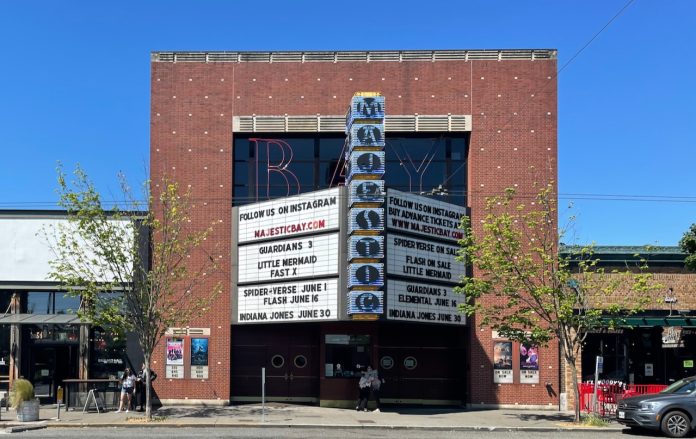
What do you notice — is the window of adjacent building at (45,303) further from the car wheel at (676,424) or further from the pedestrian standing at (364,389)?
the car wheel at (676,424)

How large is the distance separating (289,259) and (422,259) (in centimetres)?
485

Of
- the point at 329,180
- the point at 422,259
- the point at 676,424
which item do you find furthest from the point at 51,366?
the point at 676,424

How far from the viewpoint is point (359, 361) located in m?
28.9

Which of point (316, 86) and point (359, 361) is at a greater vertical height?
point (316, 86)

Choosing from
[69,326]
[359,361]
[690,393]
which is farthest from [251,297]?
[690,393]

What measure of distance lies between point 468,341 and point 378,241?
6686 mm

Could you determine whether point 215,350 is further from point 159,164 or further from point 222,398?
point 159,164

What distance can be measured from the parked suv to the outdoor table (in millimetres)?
17767

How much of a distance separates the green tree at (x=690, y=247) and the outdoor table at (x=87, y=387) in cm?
2127

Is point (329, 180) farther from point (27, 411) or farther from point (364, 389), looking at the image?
point (27, 411)

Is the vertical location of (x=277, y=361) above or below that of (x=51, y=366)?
above

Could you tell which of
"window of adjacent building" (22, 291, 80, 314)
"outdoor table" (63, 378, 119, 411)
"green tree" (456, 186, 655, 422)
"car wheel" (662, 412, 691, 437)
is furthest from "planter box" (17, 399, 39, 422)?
"car wheel" (662, 412, 691, 437)

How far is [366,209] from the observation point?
26016 millimetres

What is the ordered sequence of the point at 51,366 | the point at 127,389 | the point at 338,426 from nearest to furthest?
the point at 338,426 → the point at 127,389 → the point at 51,366
